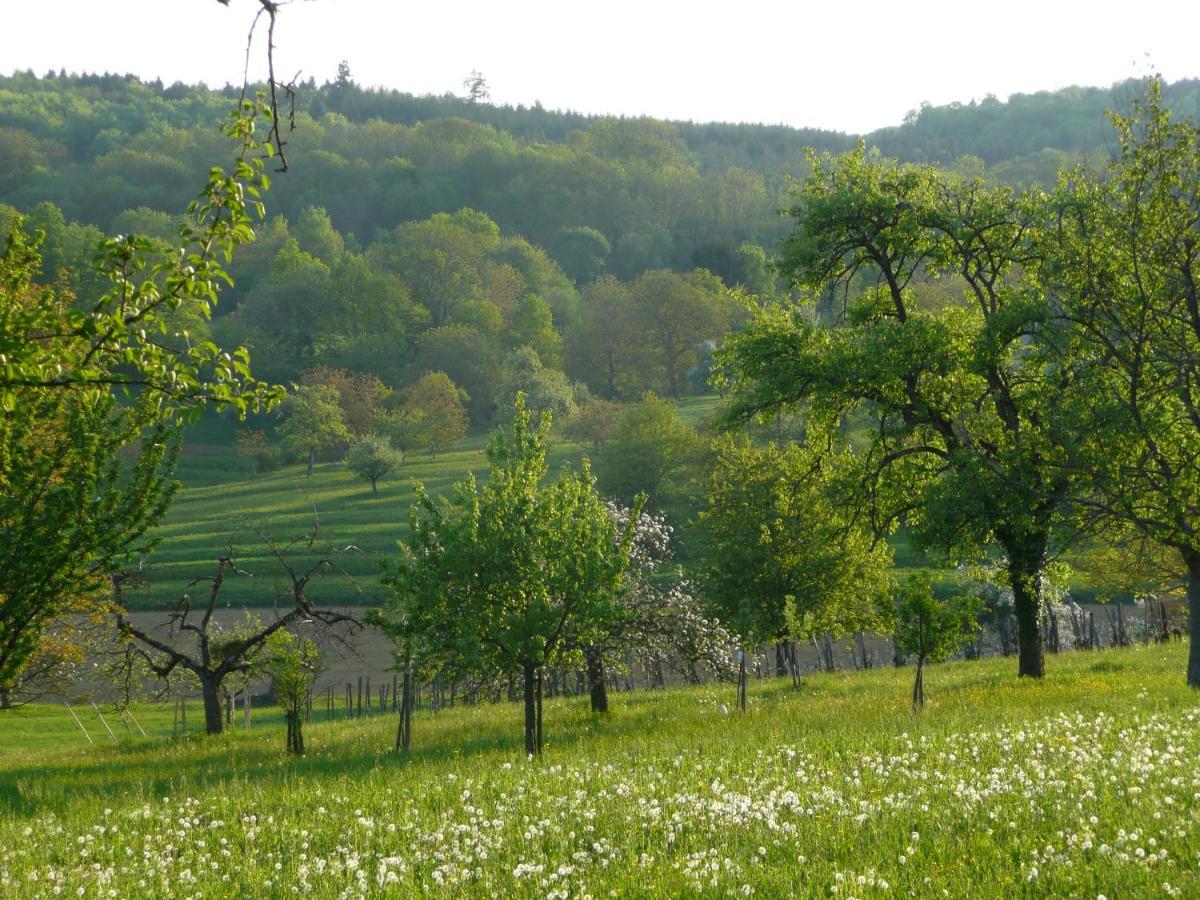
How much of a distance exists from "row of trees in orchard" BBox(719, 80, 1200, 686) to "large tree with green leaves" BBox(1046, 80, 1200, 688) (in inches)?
2.5

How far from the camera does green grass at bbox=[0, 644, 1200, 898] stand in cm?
860

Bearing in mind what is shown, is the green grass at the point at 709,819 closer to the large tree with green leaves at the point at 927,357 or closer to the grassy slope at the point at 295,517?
the large tree with green leaves at the point at 927,357

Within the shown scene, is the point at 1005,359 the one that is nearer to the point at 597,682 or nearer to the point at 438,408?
the point at 597,682

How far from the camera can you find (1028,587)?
88.0ft

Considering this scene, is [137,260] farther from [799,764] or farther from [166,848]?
[799,764]

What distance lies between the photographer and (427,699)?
50156mm

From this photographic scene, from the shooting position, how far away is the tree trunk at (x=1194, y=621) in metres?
22.3

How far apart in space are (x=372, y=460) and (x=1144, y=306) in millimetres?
80117

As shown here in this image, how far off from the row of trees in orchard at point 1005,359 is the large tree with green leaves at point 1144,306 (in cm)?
6

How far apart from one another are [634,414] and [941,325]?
5525 centimetres

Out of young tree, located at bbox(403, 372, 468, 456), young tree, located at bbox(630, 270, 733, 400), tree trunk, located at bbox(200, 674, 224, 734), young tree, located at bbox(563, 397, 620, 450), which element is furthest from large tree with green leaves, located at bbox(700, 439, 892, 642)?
young tree, located at bbox(630, 270, 733, 400)

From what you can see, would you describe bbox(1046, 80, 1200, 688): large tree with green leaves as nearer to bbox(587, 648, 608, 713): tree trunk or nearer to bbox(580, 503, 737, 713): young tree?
bbox(580, 503, 737, 713): young tree

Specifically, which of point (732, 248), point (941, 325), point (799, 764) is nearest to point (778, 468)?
point (941, 325)

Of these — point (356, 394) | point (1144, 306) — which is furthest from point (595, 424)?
point (1144, 306)
